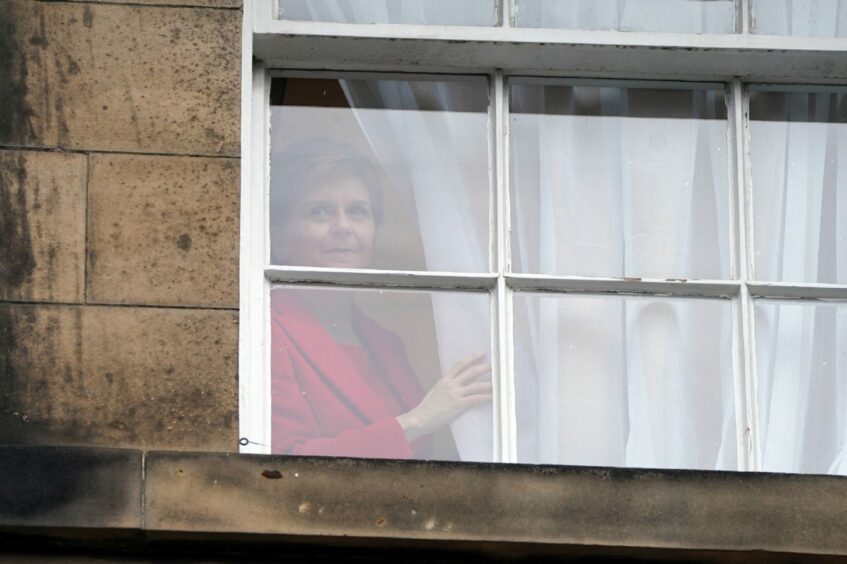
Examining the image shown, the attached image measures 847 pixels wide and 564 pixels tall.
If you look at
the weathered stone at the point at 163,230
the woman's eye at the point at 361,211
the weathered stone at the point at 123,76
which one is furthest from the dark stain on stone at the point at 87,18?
the woman's eye at the point at 361,211

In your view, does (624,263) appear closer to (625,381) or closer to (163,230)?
Result: (625,381)

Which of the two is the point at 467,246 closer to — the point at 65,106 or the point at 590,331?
the point at 590,331

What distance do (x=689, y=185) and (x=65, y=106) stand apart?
1563 mm

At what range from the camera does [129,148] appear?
556 cm

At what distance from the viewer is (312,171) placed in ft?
19.5

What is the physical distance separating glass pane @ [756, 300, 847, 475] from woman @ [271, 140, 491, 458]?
0.69m

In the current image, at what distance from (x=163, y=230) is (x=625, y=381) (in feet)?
3.89

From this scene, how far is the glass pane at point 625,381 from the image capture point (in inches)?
227

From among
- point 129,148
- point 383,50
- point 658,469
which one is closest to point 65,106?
point 129,148

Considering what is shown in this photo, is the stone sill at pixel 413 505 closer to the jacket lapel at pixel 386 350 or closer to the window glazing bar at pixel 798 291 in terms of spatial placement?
the jacket lapel at pixel 386 350

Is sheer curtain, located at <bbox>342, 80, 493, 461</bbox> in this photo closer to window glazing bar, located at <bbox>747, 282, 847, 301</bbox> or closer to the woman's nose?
the woman's nose

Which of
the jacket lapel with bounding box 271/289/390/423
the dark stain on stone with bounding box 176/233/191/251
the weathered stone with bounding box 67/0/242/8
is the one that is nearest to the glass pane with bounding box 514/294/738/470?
the jacket lapel with bounding box 271/289/390/423

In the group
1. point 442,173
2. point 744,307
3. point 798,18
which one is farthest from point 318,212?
point 798,18

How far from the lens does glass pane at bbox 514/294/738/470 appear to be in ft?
18.9
